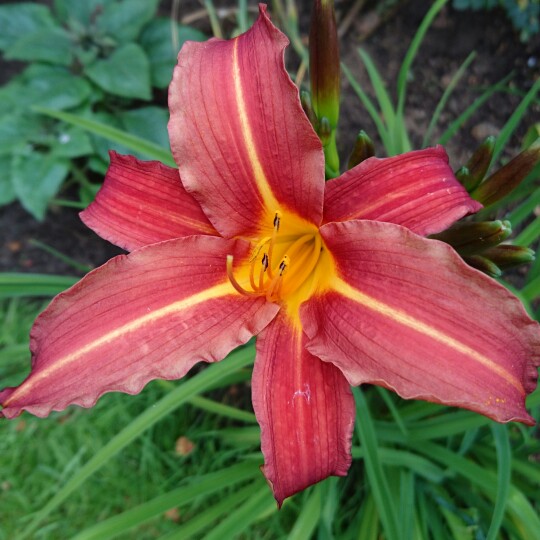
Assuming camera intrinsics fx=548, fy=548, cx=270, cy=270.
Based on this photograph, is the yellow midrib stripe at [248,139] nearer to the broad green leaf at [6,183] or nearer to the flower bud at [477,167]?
→ the flower bud at [477,167]

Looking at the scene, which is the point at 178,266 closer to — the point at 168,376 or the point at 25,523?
the point at 168,376

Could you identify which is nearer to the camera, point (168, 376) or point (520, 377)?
point (520, 377)

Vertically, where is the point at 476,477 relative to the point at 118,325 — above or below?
below

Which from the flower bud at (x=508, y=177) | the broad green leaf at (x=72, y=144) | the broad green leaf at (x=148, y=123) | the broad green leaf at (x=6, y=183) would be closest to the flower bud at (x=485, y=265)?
the flower bud at (x=508, y=177)

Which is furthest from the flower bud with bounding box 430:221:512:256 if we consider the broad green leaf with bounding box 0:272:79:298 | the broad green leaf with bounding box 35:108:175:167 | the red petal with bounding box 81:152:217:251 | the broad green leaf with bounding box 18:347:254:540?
the broad green leaf with bounding box 0:272:79:298

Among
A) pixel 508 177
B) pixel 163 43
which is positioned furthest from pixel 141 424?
pixel 163 43

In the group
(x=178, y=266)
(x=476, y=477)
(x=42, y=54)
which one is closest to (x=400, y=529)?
(x=476, y=477)
